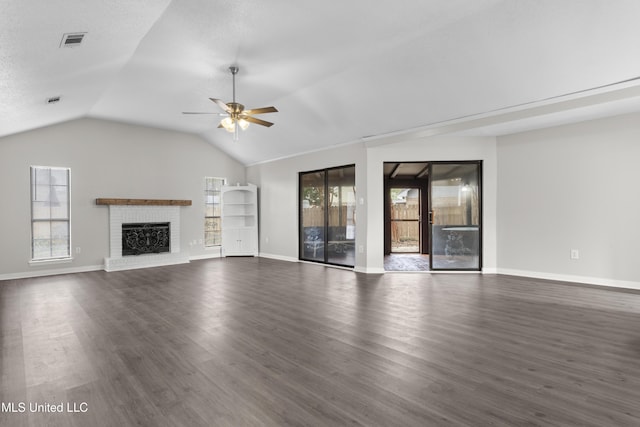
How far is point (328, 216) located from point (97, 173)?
4985 millimetres

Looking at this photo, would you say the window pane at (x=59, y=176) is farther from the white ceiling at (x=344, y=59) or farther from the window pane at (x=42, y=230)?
the white ceiling at (x=344, y=59)

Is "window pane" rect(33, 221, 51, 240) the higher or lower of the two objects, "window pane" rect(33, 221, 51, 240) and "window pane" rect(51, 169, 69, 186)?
the lower

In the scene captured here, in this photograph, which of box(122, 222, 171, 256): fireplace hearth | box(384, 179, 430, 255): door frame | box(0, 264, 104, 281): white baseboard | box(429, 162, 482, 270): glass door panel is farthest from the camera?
box(384, 179, 430, 255): door frame

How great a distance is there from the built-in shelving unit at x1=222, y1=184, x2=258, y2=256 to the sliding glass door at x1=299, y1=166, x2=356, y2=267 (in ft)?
5.53

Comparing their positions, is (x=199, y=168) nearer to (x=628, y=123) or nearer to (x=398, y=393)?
(x=398, y=393)

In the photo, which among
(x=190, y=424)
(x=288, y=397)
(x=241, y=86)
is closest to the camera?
(x=190, y=424)

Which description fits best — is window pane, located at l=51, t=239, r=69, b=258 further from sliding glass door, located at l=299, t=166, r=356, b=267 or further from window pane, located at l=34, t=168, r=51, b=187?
sliding glass door, located at l=299, t=166, r=356, b=267

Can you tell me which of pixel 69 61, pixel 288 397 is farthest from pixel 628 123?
pixel 69 61

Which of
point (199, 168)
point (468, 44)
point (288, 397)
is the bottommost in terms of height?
point (288, 397)

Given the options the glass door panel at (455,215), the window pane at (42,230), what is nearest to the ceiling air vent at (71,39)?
the window pane at (42,230)

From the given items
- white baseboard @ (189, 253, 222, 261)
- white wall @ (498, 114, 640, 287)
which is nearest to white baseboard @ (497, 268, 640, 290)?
white wall @ (498, 114, 640, 287)

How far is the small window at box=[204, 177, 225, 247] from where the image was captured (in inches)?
358

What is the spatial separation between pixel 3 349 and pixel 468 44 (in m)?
5.53

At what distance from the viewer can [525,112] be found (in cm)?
501
